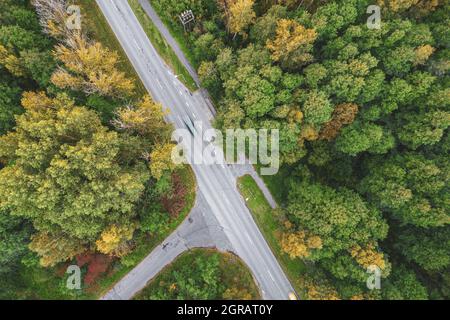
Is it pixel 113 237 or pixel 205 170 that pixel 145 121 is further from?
pixel 113 237

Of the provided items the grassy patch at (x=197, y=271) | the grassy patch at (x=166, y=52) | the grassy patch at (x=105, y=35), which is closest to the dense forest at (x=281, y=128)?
the grassy patch at (x=197, y=271)

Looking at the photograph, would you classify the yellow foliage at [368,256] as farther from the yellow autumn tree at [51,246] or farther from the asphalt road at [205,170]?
the yellow autumn tree at [51,246]

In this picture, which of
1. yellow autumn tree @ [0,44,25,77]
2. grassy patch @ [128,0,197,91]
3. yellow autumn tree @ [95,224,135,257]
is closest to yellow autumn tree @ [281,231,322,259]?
yellow autumn tree @ [95,224,135,257]

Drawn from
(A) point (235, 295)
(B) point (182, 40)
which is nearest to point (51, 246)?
(A) point (235, 295)

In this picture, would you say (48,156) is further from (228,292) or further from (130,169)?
(228,292)
